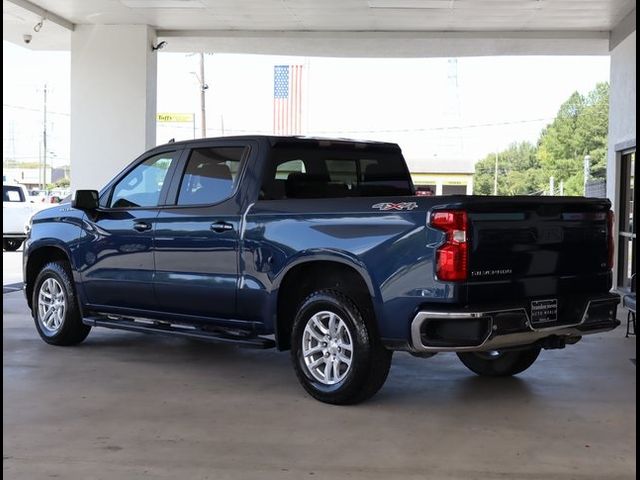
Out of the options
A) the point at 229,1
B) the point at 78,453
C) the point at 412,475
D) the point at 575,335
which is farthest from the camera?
the point at 229,1

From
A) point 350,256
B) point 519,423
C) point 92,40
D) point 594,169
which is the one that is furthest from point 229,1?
point 594,169

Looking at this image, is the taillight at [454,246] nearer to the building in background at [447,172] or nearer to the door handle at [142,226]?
the door handle at [142,226]

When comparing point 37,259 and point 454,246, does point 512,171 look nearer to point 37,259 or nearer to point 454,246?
point 37,259

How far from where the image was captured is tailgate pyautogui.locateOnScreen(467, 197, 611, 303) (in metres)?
4.82

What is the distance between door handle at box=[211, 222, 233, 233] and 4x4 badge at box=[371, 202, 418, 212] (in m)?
1.36

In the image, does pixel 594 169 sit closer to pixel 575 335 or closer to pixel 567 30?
pixel 567 30

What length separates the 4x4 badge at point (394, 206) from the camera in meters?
4.91

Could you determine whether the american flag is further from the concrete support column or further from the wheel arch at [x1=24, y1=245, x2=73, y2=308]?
the wheel arch at [x1=24, y1=245, x2=73, y2=308]

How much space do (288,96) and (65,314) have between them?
51693 millimetres

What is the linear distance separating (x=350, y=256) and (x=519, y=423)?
5.13ft

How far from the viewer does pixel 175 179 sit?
6574 millimetres

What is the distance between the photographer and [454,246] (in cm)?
471

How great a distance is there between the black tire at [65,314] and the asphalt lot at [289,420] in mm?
223

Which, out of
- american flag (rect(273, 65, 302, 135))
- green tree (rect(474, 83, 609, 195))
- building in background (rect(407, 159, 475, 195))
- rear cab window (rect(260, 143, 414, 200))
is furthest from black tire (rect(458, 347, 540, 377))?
american flag (rect(273, 65, 302, 135))
